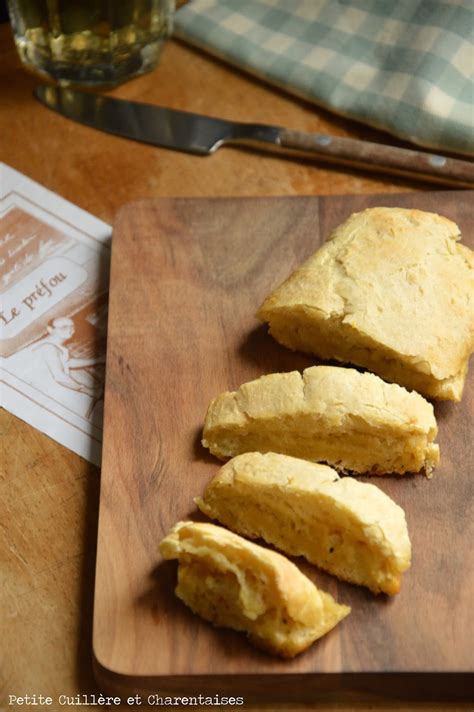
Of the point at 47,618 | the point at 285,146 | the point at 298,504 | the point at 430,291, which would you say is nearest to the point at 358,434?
the point at 298,504

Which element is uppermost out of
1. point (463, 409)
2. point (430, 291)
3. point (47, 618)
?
point (430, 291)

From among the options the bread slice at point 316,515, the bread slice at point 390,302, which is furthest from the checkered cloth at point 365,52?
the bread slice at point 316,515

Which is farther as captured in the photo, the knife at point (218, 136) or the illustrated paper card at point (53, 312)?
the knife at point (218, 136)

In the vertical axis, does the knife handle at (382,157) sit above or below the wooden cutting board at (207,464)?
above

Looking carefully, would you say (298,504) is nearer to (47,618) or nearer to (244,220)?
(47,618)

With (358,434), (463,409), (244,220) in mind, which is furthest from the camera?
(244,220)

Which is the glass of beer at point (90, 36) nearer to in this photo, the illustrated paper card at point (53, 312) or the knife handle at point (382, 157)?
the illustrated paper card at point (53, 312)

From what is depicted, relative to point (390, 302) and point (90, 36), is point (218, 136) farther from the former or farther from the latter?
point (390, 302)
